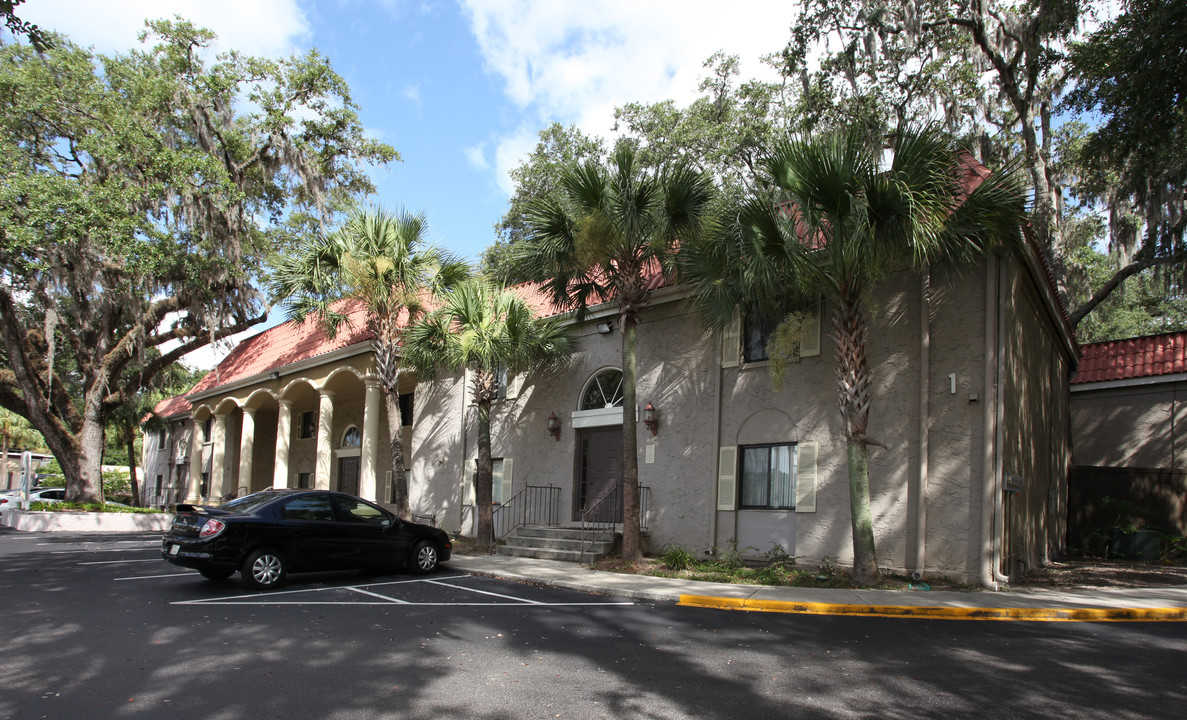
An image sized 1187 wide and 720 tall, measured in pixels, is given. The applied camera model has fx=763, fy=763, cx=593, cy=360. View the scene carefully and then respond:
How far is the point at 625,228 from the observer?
12.8 meters

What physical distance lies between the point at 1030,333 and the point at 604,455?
8520 millimetres

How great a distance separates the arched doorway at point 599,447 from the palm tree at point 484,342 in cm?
109

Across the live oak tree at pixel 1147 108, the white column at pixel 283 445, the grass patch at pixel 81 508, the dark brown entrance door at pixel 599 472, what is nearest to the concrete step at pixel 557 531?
the dark brown entrance door at pixel 599 472

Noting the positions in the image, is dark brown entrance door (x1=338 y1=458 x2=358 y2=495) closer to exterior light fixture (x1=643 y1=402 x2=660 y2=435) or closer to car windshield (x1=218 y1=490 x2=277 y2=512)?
exterior light fixture (x1=643 y1=402 x2=660 y2=435)

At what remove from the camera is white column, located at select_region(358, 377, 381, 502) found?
20781 mm

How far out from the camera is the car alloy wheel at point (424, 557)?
12523mm

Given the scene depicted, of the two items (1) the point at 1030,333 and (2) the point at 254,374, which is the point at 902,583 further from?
(2) the point at 254,374

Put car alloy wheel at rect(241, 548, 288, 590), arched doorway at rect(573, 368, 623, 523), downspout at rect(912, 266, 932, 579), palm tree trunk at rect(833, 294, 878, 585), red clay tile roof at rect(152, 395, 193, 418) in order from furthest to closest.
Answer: red clay tile roof at rect(152, 395, 193, 418) < arched doorway at rect(573, 368, 623, 523) < downspout at rect(912, 266, 932, 579) < palm tree trunk at rect(833, 294, 878, 585) < car alloy wheel at rect(241, 548, 288, 590)

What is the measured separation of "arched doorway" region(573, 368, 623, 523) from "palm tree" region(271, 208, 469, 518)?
398 centimetres

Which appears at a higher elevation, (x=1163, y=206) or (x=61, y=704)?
(x=1163, y=206)

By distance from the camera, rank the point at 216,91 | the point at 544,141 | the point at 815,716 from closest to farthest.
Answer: the point at 815,716 → the point at 216,91 → the point at 544,141

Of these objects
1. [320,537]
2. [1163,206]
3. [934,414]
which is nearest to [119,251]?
[320,537]

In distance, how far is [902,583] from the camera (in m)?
11.0

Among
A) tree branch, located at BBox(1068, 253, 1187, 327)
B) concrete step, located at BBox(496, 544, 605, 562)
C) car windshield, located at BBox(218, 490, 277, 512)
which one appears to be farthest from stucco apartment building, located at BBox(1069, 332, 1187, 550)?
car windshield, located at BBox(218, 490, 277, 512)
